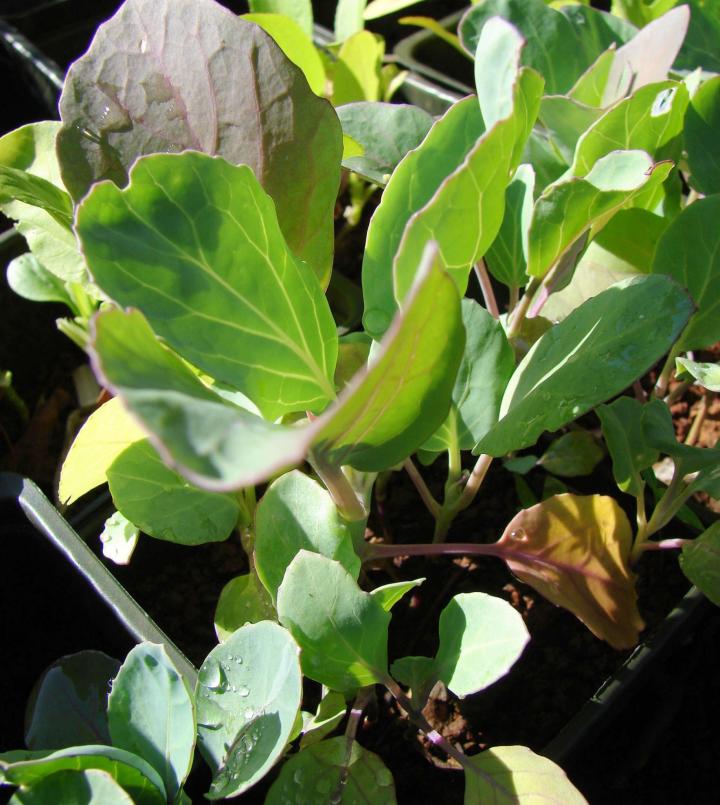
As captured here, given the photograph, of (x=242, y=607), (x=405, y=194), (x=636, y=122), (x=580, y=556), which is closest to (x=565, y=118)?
(x=636, y=122)

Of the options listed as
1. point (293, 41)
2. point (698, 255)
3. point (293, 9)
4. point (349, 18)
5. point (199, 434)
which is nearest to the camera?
point (199, 434)

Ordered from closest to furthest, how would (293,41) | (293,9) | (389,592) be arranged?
(389,592) < (293,41) < (293,9)

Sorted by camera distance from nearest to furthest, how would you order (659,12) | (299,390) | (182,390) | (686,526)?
(182,390) < (299,390) < (686,526) < (659,12)

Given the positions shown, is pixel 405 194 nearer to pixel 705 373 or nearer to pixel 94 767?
pixel 705 373

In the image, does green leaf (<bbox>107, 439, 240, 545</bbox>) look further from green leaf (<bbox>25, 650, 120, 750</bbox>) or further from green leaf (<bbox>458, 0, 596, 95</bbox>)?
green leaf (<bbox>458, 0, 596, 95</bbox>)

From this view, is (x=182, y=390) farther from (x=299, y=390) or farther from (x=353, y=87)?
(x=353, y=87)

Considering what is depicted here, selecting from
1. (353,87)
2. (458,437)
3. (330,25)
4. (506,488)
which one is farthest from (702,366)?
(330,25)
